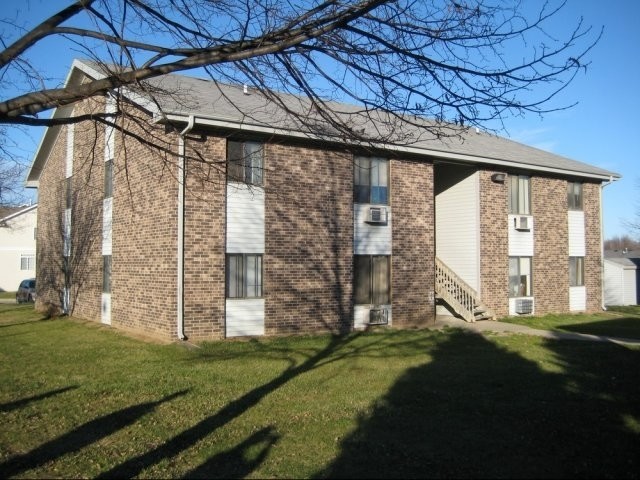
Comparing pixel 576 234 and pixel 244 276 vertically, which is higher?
pixel 576 234

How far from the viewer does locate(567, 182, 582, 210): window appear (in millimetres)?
22047

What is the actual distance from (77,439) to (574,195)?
2009cm

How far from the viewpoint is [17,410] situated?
7730 mm

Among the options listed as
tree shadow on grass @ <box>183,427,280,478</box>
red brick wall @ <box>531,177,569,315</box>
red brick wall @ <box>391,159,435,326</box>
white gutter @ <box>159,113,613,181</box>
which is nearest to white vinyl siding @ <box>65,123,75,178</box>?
white gutter @ <box>159,113,613,181</box>

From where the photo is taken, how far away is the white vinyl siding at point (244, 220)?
14.4 meters

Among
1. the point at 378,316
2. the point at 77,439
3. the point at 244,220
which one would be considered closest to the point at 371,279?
the point at 378,316

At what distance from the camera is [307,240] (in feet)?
50.6

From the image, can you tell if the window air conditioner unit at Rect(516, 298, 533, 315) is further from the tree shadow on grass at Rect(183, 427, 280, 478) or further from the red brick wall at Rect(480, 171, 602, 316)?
the tree shadow on grass at Rect(183, 427, 280, 478)

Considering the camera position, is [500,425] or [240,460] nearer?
[240,460]

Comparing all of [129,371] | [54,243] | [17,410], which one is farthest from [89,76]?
[17,410]

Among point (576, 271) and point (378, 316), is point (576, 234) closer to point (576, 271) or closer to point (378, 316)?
point (576, 271)

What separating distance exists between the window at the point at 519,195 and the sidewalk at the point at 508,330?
14.0 feet

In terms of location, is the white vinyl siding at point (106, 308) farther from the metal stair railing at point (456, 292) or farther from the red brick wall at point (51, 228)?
the metal stair railing at point (456, 292)

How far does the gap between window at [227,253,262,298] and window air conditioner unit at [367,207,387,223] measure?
3404 millimetres
